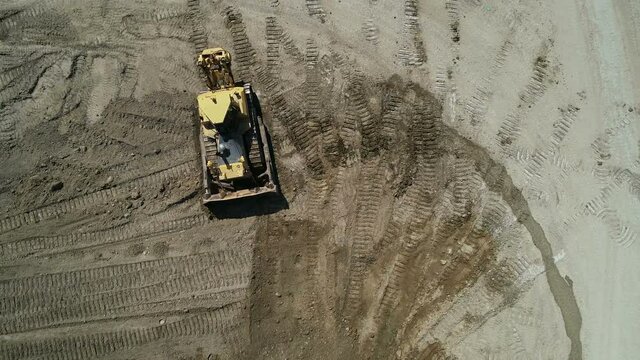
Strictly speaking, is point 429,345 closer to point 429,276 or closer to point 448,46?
point 429,276

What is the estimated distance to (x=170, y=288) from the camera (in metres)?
7.89

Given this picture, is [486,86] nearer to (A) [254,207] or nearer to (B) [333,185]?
(B) [333,185]

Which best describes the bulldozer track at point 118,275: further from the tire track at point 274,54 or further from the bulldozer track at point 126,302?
the tire track at point 274,54

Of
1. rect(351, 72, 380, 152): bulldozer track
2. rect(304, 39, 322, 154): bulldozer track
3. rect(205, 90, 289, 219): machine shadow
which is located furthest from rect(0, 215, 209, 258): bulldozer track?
rect(351, 72, 380, 152): bulldozer track

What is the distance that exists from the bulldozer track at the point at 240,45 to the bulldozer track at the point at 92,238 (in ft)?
8.37

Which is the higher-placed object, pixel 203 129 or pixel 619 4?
pixel 619 4

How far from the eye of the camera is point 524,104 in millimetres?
7840

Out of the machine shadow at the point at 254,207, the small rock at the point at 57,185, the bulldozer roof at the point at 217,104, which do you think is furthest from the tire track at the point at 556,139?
the small rock at the point at 57,185

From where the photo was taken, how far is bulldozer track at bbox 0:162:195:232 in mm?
7977

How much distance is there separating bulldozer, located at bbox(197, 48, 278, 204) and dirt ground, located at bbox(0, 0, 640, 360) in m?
0.35

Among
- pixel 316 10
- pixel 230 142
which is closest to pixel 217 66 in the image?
pixel 230 142

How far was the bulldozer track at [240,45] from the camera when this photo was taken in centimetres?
803

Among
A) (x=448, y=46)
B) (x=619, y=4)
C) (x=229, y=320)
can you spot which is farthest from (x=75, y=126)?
(x=619, y=4)

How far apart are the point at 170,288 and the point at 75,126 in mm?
3169
